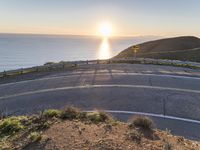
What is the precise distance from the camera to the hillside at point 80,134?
283 inches

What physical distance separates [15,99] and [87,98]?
15.3ft

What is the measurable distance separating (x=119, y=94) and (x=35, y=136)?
9804 millimetres

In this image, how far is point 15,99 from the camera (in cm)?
1780

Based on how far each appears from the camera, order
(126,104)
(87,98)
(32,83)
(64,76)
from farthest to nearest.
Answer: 1. (64,76)
2. (32,83)
3. (87,98)
4. (126,104)

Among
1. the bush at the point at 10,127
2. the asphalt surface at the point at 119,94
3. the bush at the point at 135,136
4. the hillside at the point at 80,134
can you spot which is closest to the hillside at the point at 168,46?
the asphalt surface at the point at 119,94

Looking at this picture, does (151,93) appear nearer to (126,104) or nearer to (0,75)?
(126,104)

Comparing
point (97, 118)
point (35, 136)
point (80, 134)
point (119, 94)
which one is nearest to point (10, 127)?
point (35, 136)

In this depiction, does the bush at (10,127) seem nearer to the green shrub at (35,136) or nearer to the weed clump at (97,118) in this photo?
the green shrub at (35,136)

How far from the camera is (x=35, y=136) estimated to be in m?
7.59

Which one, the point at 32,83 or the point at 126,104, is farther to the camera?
the point at 32,83

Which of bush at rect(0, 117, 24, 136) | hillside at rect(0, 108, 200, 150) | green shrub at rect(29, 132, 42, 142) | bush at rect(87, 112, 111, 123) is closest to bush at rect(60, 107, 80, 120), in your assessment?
hillside at rect(0, 108, 200, 150)

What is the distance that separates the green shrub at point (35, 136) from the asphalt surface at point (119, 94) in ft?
19.9

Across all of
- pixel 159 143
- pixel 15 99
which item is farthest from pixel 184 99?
pixel 15 99

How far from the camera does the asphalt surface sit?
1391 centimetres
